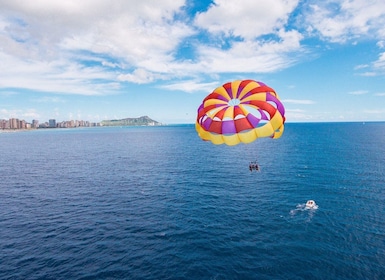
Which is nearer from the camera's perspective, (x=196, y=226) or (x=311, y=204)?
(x=196, y=226)

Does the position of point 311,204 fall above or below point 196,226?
above

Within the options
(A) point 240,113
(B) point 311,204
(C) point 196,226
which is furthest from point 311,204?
(A) point 240,113

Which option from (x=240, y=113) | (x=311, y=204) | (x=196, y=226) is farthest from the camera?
→ (x=311, y=204)

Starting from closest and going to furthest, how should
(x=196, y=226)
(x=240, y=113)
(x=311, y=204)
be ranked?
(x=240, y=113), (x=196, y=226), (x=311, y=204)

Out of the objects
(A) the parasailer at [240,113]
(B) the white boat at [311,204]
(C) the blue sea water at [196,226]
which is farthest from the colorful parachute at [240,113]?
(B) the white boat at [311,204]

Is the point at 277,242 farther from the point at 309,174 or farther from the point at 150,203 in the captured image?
the point at 309,174

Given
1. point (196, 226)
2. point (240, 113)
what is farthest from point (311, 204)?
point (240, 113)

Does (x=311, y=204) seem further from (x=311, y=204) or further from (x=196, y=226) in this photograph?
(x=196, y=226)

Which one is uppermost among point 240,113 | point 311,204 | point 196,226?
point 240,113

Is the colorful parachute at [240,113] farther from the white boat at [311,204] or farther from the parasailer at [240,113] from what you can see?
the white boat at [311,204]
